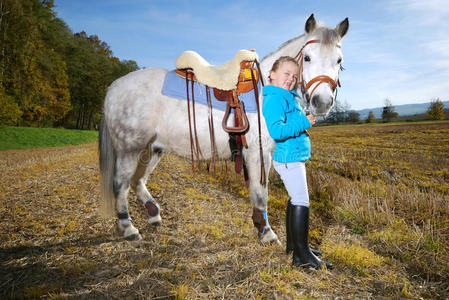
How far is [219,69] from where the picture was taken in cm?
300

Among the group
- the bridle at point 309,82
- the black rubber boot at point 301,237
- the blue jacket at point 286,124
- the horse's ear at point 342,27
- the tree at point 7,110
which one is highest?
the tree at point 7,110

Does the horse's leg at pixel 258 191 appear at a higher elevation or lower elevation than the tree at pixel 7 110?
lower

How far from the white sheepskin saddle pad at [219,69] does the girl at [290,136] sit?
2.59 ft

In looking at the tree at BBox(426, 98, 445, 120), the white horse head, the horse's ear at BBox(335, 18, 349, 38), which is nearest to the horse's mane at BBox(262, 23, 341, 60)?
the white horse head

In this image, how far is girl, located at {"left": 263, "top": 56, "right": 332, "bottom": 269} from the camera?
2.00m

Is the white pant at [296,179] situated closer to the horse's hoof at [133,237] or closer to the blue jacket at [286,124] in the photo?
the blue jacket at [286,124]

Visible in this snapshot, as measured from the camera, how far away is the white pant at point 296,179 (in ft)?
6.77

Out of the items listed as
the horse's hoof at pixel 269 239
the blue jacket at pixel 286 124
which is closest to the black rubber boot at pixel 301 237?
the blue jacket at pixel 286 124

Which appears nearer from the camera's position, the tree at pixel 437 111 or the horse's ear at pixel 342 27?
the horse's ear at pixel 342 27

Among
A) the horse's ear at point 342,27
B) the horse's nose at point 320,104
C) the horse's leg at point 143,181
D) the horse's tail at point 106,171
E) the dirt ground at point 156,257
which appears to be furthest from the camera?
the horse's leg at point 143,181

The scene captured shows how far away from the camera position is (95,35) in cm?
4675

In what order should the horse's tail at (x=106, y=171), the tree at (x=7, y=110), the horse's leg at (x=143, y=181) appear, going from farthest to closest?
the tree at (x=7, y=110)
the horse's leg at (x=143, y=181)
the horse's tail at (x=106, y=171)

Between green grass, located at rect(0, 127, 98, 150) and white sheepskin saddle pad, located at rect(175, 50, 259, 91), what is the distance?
18.6m

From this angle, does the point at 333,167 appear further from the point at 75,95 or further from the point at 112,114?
the point at 75,95
